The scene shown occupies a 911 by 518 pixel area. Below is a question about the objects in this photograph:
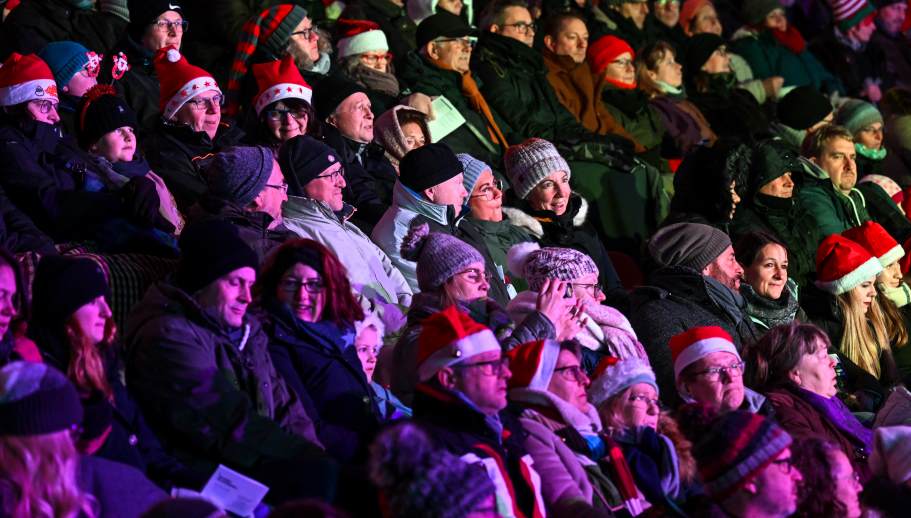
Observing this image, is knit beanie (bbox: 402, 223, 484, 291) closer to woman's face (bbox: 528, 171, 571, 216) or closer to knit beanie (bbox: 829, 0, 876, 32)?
woman's face (bbox: 528, 171, 571, 216)

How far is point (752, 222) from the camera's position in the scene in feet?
31.8

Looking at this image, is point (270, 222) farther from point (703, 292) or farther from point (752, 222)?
point (752, 222)

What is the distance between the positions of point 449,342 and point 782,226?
4551 mm

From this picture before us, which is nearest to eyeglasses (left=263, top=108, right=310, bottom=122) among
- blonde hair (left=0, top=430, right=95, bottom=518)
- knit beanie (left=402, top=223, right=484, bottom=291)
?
knit beanie (left=402, top=223, right=484, bottom=291)

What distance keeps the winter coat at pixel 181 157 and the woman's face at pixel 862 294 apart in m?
3.52

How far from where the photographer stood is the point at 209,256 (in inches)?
224

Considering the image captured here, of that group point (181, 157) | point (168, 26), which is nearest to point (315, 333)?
point (181, 157)

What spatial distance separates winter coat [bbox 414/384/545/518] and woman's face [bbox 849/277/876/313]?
418 cm

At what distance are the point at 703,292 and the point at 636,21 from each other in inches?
224

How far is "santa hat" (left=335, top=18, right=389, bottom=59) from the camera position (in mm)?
10000

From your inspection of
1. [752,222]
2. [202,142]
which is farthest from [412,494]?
[752,222]

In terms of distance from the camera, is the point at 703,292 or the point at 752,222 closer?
the point at 703,292

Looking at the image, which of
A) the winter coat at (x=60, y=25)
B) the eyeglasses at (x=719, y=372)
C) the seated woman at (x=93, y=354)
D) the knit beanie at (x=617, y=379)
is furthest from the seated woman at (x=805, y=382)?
the winter coat at (x=60, y=25)

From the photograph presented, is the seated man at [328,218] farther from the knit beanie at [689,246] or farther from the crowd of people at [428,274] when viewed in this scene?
the knit beanie at [689,246]
